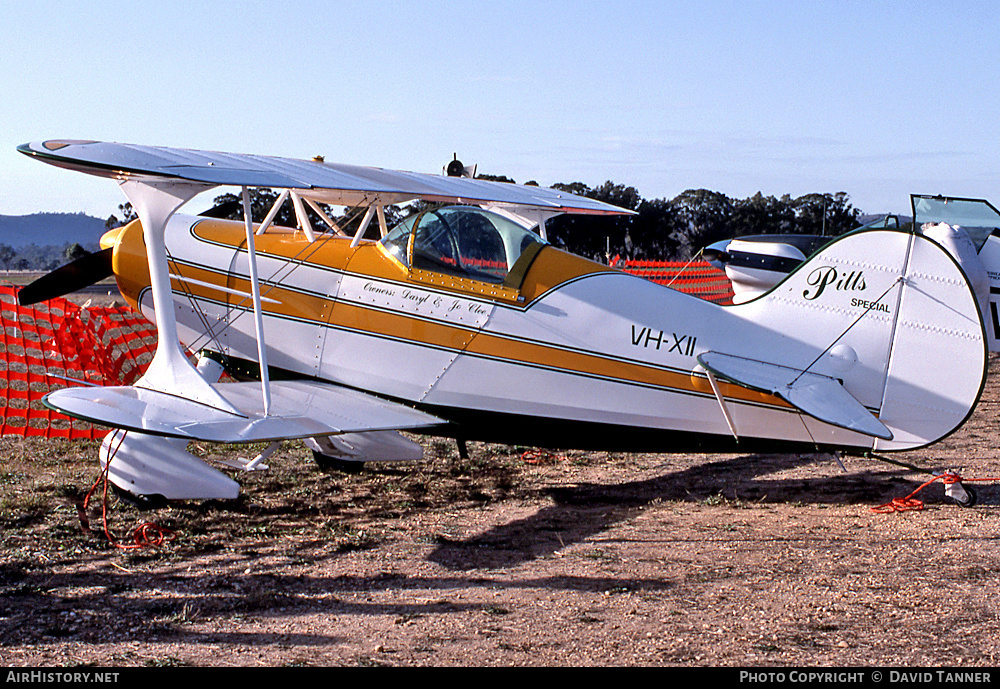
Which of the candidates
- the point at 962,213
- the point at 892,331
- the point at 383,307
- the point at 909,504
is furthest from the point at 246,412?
the point at 962,213

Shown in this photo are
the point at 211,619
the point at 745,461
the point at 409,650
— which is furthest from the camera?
the point at 745,461

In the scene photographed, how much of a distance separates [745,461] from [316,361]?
4.15 m

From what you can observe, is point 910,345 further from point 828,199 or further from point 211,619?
point 828,199

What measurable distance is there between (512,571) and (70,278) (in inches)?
208

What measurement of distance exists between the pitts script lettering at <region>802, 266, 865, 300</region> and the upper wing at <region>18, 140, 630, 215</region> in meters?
2.79

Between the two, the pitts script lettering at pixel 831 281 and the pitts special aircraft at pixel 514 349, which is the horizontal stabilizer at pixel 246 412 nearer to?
the pitts special aircraft at pixel 514 349

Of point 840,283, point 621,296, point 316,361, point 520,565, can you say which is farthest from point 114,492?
point 840,283

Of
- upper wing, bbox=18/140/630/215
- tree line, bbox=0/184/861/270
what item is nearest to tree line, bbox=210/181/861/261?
tree line, bbox=0/184/861/270

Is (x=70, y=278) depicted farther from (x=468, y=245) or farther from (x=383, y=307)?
(x=468, y=245)

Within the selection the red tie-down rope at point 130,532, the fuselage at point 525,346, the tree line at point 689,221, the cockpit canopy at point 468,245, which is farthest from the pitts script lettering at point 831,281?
the tree line at point 689,221

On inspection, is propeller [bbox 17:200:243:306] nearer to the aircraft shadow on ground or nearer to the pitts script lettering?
the aircraft shadow on ground

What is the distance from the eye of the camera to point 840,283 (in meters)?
5.88

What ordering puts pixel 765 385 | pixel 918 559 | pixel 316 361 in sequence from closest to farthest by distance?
pixel 918 559
pixel 765 385
pixel 316 361

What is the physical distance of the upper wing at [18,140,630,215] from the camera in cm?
534
